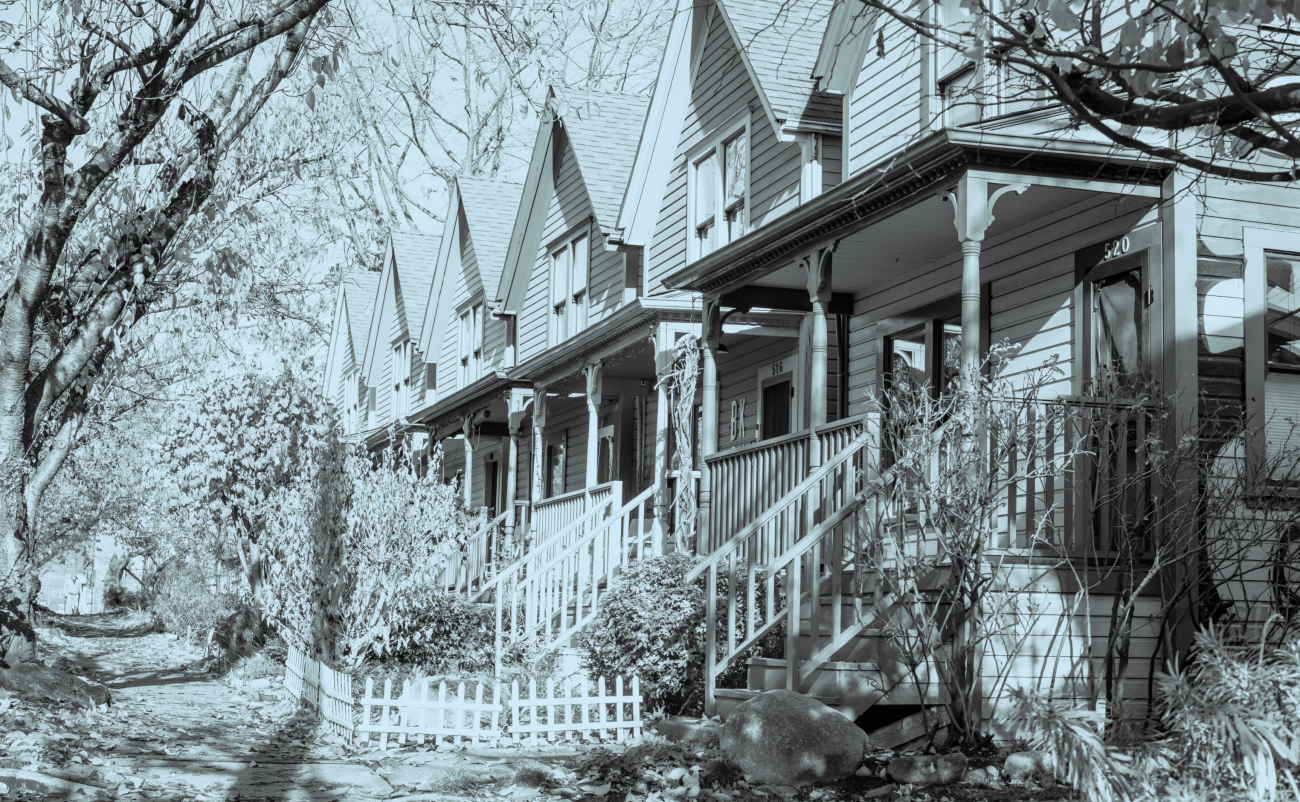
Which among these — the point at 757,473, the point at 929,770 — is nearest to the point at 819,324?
the point at 757,473

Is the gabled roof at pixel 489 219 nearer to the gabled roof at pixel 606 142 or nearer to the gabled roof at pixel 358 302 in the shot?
the gabled roof at pixel 606 142

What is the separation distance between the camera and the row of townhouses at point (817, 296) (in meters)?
10.6

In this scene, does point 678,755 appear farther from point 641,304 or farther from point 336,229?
point 336,229

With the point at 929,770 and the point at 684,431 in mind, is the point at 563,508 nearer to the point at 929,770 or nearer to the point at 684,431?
the point at 684,431

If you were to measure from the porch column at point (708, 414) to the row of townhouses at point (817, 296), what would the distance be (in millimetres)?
39

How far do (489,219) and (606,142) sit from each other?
7.08 m

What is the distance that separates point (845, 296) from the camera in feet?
51.5

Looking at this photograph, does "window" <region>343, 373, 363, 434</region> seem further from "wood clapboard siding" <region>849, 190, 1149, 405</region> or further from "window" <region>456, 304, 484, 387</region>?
"wood clapboard siding" <region>849, 190, 1149, 405</region>

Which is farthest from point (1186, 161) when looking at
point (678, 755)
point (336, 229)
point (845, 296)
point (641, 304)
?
point (336, 229)

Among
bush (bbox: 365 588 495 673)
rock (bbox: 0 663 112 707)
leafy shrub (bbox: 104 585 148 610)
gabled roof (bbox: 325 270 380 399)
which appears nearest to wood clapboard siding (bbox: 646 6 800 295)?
bush (bbox: 365 588 495 673)

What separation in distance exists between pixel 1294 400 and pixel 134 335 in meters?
15.8

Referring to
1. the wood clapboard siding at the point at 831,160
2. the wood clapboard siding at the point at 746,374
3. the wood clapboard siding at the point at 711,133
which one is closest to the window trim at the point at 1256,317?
the wood clapboard siding at the point at 831,160

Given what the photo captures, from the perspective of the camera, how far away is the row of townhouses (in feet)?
34.7

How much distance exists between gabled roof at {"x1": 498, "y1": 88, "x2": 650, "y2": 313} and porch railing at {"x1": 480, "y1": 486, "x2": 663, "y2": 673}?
202 inches
